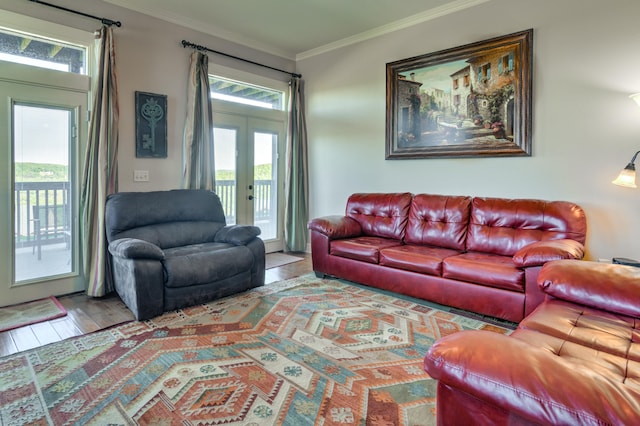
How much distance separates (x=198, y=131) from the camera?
4.39 meters

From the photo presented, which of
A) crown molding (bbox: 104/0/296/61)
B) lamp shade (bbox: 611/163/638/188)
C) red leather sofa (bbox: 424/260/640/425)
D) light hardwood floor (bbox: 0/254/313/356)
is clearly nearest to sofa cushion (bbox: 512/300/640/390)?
red leather sofa (bbox: 424/260/640/425)

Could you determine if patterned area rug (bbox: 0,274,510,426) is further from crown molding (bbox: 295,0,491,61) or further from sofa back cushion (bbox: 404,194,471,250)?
crown molding (bbox: 295,0,491,61)

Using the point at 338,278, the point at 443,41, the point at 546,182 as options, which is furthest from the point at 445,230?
the point at 443,41

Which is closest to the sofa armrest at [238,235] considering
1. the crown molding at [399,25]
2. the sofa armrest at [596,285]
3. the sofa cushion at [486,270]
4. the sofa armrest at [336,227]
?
the sofa armrest at [336,227]

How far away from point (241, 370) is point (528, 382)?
1.62 metres

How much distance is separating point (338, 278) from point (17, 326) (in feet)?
9.29

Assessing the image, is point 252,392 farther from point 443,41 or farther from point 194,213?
point 443,41

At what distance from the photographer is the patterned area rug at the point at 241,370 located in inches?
72.1

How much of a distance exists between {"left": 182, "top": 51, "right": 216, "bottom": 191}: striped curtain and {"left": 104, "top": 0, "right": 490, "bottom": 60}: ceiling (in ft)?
1.55

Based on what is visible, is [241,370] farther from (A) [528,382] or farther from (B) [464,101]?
(B) [464,101]

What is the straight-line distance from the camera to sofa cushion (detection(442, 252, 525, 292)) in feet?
9.30

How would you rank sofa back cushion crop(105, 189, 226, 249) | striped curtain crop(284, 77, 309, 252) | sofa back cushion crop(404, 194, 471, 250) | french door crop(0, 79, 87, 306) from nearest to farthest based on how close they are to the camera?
1. french door crop(0, 79, 87, 306)
2. sofa back cushion crop(105, 189, 226, 249)
3. sofa back cushion crop(404, 194, 471, 250)
4. striped curtain crop(284, 77, 309, 252)

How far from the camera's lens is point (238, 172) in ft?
16.5

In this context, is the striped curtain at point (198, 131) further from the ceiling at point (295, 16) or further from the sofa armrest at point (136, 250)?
the sofa armrest at point (136, 250)
